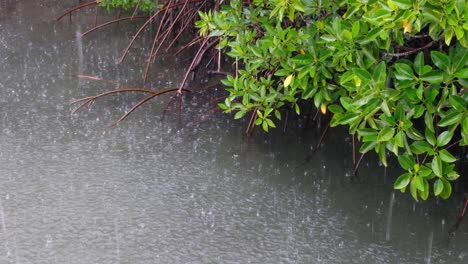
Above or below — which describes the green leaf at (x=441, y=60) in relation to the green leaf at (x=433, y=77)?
above

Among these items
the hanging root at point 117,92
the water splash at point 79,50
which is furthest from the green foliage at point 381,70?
the water splash at point 79,50

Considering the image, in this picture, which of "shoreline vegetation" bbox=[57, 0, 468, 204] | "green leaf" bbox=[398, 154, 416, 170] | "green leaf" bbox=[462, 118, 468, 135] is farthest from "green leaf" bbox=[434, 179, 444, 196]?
"green leaf" bbox=[462, 118, 468, 135]

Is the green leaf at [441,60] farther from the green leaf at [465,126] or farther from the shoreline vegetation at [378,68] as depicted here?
the green leaf at [465,126]

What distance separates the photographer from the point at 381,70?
2311 mm

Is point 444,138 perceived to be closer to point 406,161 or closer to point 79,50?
point 406,161

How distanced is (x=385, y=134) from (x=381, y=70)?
205 millimetres

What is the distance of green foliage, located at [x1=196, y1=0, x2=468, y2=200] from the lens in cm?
220

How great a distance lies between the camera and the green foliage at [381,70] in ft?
7.21

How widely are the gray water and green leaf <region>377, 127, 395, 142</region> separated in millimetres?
425

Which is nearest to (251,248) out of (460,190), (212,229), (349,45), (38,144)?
(212,229)

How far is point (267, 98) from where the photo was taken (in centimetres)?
295

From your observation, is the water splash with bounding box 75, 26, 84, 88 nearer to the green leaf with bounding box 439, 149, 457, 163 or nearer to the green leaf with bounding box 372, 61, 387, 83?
the green leaf with bounding box 372, 61, 387, 83

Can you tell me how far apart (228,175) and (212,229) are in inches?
17.6

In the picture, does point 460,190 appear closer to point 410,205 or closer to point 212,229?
point 410,205
